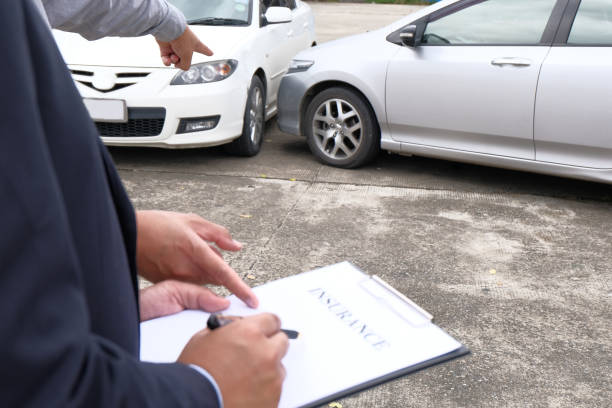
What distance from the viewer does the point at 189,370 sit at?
0.74 metres

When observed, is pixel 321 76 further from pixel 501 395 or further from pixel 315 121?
pixel 501 395

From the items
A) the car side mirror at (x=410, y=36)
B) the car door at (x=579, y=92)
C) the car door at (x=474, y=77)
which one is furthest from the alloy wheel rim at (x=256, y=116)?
the car door at (x=579, y=92)

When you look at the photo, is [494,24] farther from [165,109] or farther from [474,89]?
[165,109]

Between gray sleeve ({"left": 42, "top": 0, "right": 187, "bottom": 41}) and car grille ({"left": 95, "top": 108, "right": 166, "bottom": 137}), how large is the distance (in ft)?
11.7

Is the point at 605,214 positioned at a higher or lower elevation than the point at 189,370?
lower

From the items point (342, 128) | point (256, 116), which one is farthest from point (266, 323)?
point (256, 116)

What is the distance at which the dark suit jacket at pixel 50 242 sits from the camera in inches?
22.1

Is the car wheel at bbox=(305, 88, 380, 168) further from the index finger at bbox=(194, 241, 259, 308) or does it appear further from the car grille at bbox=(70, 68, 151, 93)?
the index finger at bbox=(194, 241, 259, 308)

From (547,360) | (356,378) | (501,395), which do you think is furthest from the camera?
(547,360)

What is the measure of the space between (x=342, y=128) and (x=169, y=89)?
56.4 inches

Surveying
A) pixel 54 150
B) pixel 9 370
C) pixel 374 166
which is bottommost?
pixel 374 166

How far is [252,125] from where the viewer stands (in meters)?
6.02

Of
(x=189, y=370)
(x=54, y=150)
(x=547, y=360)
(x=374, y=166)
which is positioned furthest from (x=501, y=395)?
(x=374, y=166)

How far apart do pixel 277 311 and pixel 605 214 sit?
4200 mm
